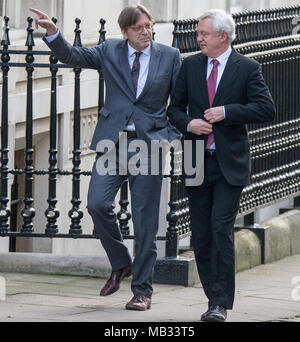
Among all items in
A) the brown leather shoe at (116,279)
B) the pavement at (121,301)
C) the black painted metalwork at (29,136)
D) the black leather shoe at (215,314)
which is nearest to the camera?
the black leather shoe at (215,314)

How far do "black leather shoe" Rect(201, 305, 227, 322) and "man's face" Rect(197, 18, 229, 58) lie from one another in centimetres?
152

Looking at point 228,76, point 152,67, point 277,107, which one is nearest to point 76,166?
point 152,67

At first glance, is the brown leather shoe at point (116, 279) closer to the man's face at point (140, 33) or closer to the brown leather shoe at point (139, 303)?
the brown leather shoe at point (139, 303)

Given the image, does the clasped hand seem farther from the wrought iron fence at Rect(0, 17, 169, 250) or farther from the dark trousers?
the wrought iron fence at Rect(0, 17, 169, 250)

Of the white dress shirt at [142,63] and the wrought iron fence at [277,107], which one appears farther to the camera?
the wrought iron fence at [277,107]

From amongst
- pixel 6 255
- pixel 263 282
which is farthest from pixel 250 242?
pixel 6 255

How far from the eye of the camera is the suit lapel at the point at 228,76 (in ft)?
32.5

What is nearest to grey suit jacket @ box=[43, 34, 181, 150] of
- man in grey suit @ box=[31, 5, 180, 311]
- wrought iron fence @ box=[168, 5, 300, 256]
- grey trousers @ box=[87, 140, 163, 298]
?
man in grey suit @ box=[31, 5, 180, 311]

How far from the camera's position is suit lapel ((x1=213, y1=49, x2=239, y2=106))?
32.5 feet

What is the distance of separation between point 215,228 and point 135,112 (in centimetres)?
92

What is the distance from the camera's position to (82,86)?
15492mm

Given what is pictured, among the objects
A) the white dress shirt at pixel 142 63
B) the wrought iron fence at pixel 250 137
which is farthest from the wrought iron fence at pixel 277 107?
the white dress shirt at pixel 142 63

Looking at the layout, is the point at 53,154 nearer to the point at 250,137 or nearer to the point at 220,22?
the point at 250,137

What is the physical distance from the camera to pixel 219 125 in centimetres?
988
